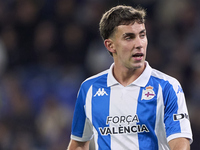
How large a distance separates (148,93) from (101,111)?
406 mm

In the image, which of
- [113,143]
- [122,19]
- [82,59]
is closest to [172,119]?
[113,143]

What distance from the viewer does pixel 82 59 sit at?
7.73 meters

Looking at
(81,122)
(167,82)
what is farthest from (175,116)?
(81,122)

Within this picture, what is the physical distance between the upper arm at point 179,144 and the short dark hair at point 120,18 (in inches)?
37.9

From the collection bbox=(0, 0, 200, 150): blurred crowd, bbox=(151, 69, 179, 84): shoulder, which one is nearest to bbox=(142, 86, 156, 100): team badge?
bbox=(151, 69, 179, 84): shoulder

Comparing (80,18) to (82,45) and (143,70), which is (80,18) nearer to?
(82,45)

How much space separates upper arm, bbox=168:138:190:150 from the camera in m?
3.43

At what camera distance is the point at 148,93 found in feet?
12.3

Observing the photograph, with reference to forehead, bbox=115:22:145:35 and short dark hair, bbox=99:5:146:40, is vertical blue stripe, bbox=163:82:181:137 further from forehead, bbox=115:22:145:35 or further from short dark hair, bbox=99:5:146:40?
short dark hair, bbox=99:5:146:40

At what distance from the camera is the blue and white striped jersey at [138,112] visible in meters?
3.57

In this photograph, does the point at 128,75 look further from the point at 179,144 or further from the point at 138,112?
the point at 179,144

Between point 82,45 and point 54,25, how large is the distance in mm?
647

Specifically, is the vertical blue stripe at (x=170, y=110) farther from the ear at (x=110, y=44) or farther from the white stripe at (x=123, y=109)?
the ear at (x=110, y=44)

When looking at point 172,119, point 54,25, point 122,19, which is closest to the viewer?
point 172,119
